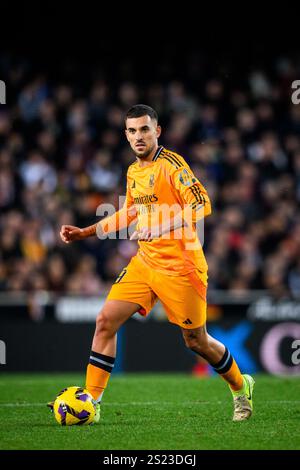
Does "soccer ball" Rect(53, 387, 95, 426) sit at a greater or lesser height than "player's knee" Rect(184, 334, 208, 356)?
lesser

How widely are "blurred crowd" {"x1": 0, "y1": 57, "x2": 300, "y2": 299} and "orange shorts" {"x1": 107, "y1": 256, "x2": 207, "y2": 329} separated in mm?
6251

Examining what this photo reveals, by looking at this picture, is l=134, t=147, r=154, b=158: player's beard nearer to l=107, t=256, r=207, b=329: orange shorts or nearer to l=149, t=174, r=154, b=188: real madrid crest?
l=149, t=174, r=154, b=188: real madrid crest

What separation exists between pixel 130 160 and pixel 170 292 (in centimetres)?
941

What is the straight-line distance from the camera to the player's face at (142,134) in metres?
7.37

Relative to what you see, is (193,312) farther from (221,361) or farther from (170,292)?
(221,361)

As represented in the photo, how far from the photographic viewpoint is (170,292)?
7.27 m

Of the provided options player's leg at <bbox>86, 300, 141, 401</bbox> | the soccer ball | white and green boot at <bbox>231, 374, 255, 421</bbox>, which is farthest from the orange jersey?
the soccer ball

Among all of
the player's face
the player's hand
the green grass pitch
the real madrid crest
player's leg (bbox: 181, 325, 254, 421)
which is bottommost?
the green grass pitch

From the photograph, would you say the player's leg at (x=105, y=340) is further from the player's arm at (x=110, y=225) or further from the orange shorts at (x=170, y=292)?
the player's arm at (x=110, y=225)

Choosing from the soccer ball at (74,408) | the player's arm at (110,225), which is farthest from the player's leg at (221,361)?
the player's arm at (110,225)

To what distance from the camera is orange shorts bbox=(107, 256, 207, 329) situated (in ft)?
23.7

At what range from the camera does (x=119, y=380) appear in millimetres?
11492

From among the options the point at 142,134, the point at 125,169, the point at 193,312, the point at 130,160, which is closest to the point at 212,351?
the point at 193,312
